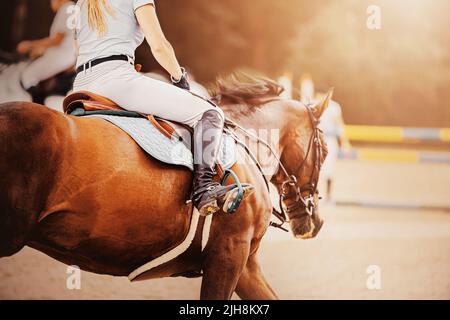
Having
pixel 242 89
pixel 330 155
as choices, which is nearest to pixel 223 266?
pixel 242 89

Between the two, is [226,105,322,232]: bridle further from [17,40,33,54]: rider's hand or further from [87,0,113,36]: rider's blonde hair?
[17,40,33,54]: rider's hand

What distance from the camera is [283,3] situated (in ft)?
11.4

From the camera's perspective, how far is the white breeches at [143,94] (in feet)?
6.31

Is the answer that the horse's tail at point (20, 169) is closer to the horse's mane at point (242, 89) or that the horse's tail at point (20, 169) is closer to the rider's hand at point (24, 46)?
the horse's mane at point (242, 89)

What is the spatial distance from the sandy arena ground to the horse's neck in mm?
960

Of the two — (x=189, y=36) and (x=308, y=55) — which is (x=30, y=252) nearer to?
(x=189, y=36)

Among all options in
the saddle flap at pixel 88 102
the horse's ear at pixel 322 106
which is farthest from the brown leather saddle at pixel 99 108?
the horse's ear at pixel 322 106

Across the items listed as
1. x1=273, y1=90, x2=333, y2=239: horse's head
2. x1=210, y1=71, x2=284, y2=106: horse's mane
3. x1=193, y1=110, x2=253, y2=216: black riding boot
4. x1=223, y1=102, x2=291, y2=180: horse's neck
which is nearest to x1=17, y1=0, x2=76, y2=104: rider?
x1=210, y1=71, x2=284, y2=106: horse's mane

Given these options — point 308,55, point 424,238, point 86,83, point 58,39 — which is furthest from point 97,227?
point 308,55

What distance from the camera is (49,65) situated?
10.6 ft

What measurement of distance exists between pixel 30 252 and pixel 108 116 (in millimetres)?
A: 1873

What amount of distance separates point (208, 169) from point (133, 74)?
0.39 meters

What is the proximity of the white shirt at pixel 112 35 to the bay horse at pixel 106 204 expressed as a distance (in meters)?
0.30
